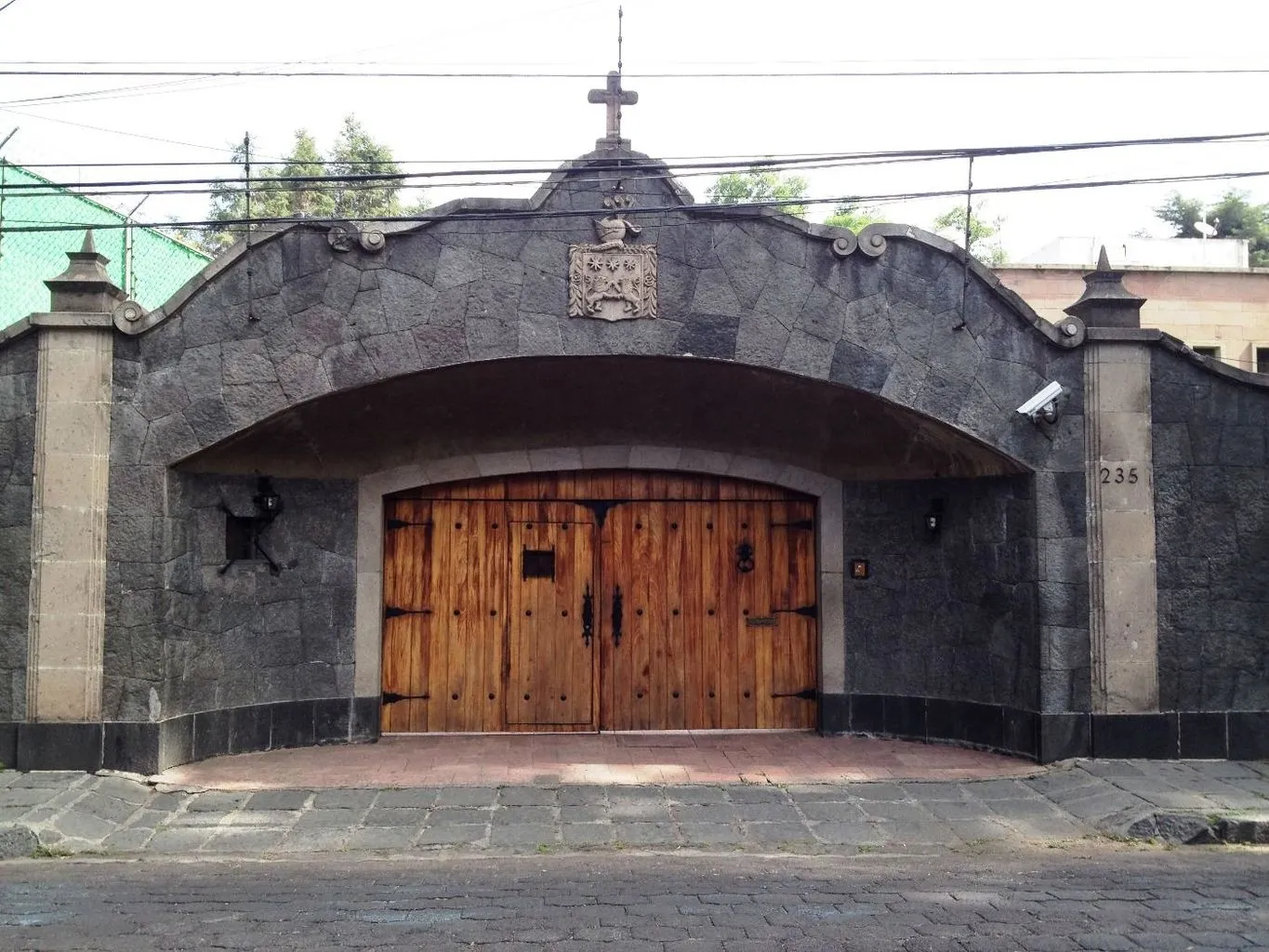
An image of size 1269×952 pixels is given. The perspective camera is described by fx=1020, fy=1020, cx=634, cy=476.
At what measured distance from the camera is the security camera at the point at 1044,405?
784cm

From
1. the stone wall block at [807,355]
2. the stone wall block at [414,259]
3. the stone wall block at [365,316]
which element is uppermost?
the stone wall block at [414,259]

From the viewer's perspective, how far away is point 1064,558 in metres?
7.94

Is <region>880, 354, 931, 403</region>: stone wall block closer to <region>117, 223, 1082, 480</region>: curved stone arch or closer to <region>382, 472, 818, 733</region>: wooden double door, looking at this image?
<region>117, 223, 1082, 480</region>: curved stone arch

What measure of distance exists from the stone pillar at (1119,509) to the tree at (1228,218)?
2513cm

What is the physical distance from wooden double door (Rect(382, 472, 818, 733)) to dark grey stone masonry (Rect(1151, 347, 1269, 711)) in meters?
2.96

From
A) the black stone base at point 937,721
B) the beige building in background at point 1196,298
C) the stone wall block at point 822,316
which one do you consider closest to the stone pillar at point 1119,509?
the black stone base at point 937,721

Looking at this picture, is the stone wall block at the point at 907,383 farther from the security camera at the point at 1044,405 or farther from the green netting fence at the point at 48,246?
the green netting fence at the point at 48,246

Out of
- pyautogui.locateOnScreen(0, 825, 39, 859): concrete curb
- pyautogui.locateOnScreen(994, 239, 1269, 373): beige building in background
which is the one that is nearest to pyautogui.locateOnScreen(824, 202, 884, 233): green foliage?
pyautogui.locateOnScreen(994, 239, 1269, 373): beige building in background

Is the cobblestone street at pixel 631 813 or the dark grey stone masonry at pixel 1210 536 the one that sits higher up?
the dark grey stone masonry at pixel 1210 536

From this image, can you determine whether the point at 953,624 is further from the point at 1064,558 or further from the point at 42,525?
the point at 42,525

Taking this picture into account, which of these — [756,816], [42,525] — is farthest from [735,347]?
[42,525]

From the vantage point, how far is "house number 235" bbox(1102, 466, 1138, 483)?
7941 millimetres

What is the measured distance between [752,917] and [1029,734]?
404 centimetres

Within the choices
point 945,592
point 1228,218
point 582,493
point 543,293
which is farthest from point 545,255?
point 1228,218
